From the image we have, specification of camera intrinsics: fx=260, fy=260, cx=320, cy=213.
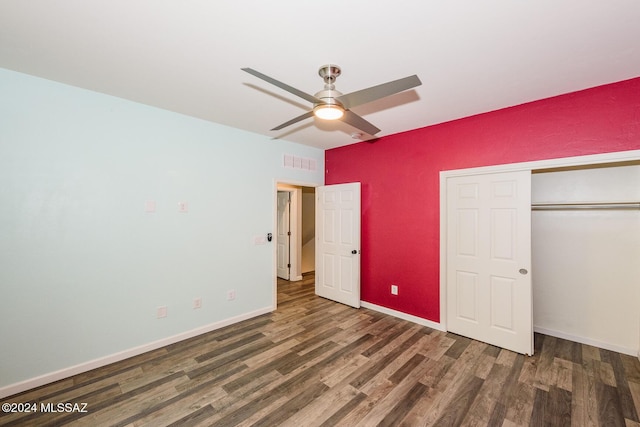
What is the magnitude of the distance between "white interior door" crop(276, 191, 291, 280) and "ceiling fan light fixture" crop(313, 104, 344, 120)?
3947 mm

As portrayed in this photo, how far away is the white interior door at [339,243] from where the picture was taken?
4.25 meters

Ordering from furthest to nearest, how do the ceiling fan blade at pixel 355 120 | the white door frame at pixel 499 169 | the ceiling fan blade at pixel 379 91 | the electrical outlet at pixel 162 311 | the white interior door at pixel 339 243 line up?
the white interior door at pixel 339 243 < the electrical outlet at pixel 162 311 < the white door frame at pixel 499 169 < the ceiling fan blade at pixel 355 120 < the ceiling fan blade at pixel 379 91

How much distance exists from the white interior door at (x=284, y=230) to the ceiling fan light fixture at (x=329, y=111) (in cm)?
395

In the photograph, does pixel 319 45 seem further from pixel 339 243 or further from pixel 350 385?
pixel 339 243

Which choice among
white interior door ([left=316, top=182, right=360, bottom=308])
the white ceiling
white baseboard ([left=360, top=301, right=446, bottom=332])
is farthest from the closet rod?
white interior door ([left=316, top=182, right=360, bottom=308])

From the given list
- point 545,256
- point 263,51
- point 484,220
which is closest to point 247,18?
point 263,51

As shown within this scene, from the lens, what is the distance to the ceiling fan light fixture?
1.90m

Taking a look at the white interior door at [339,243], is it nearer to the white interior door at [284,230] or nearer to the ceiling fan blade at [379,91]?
the white interior door at [284,230]

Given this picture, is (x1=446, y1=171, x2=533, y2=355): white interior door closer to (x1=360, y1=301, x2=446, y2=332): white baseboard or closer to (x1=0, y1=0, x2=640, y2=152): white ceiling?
(x1=360, y1=301, x2=446, y2=332): white baseboard

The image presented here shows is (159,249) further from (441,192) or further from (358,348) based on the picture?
(441,192)

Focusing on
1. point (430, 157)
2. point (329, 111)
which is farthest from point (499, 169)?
point (329, 111)

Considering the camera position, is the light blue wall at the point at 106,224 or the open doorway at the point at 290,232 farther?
the open doorway at the point at 290,232

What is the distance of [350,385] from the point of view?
2.38 meters

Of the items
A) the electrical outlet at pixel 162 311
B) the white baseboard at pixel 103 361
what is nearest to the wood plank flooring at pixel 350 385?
the white baseboard at pixel 103 361
